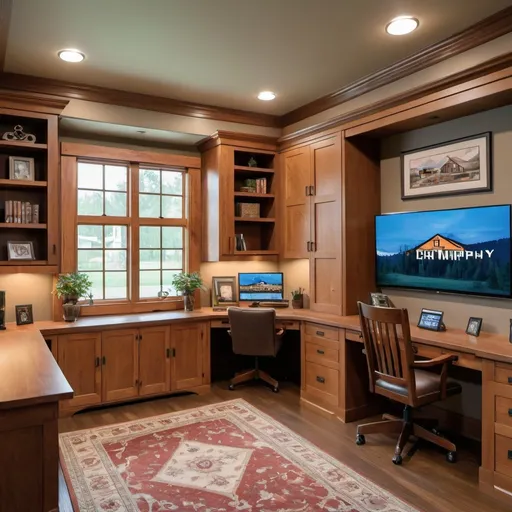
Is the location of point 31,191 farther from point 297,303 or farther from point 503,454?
point 503,454

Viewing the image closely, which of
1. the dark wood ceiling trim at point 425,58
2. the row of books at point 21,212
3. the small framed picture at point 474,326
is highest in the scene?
the dark wood ceiling trim at point 425,58

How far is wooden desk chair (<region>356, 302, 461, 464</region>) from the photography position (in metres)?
2.98

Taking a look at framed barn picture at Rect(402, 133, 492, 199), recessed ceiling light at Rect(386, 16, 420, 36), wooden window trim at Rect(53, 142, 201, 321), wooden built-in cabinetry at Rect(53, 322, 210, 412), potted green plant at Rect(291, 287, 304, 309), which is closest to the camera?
recessed ceiling light at Rect(386, 16, 420, 36)

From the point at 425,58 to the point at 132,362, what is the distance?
3.51 meters

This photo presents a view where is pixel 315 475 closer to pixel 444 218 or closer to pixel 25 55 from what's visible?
pixel 444 218

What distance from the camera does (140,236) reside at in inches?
190

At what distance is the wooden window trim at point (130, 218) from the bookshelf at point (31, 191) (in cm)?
28

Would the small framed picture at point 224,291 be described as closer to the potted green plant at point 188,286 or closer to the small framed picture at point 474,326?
the potted green plant at point 188,286

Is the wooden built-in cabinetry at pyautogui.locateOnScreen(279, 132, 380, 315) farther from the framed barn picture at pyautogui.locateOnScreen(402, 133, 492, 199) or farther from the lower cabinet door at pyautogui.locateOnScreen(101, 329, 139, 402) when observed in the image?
the lower cabinet door at pyautogui.locateOnScreen(101, 329, 139, 402)

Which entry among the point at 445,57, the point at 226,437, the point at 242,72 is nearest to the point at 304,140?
the point at 242,72

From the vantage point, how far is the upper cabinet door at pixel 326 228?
13.6 ft

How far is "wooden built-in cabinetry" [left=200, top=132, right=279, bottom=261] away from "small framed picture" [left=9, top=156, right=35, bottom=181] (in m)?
1.74

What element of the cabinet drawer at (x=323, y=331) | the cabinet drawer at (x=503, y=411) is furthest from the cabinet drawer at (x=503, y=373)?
the cabinet drawer at (x=323, y=331)

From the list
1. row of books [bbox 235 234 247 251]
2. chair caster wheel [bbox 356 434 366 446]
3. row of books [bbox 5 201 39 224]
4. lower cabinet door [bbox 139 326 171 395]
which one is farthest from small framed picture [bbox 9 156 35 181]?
chair caster wheel [bbox 356 434 366 446]
